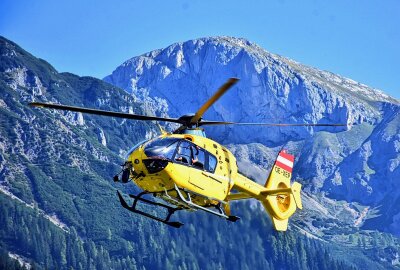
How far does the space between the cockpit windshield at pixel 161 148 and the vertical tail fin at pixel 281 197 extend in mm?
11323

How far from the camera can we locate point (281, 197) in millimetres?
59406

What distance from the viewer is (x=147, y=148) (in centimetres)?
4694

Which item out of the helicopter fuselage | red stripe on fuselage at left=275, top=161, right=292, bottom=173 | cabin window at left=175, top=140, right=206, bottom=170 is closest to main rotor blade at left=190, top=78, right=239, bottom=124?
the helicopter fuselage

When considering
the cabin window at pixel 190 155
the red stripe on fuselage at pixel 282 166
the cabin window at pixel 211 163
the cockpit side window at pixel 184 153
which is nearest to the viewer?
the cockpit side window at pixel 184 153

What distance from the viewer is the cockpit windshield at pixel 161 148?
153ft

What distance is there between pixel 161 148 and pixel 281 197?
1508 cm

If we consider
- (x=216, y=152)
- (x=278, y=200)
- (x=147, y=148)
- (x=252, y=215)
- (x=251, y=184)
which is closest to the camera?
(x=147, y=148)

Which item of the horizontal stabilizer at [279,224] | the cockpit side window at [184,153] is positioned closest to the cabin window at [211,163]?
the cockpit side window at [184,153]

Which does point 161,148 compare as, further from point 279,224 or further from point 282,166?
point 282,166

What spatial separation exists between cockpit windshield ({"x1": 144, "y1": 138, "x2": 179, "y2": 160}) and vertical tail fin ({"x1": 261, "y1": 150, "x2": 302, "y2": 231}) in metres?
11.3

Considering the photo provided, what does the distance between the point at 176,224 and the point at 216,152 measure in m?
4.76

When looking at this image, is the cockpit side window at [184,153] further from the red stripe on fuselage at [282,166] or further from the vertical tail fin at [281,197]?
the red stripe on fuselage at [282,166]

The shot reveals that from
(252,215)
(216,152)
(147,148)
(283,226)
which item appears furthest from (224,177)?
(252,215)

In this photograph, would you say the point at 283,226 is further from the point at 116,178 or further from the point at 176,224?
the point at 116,178
